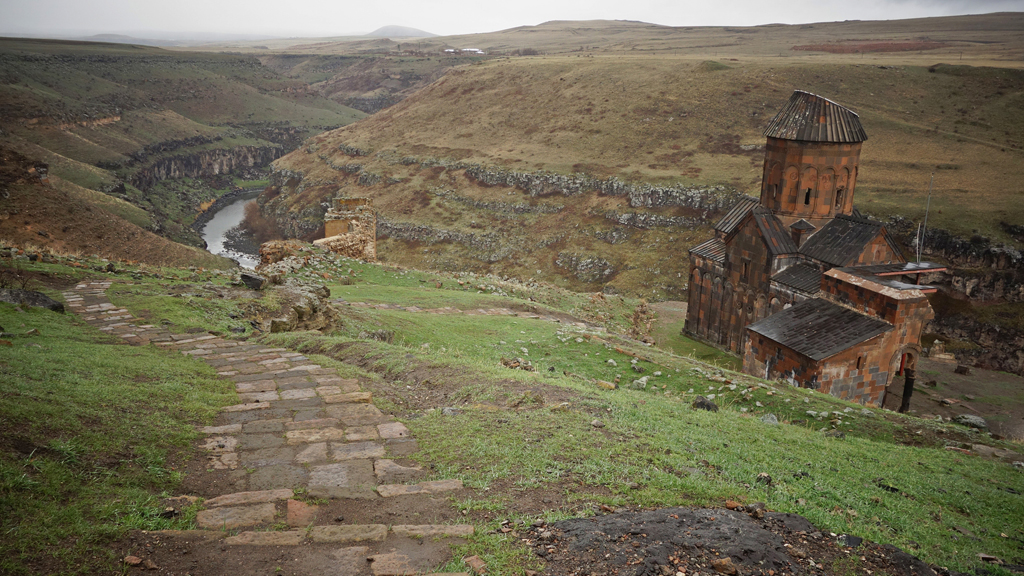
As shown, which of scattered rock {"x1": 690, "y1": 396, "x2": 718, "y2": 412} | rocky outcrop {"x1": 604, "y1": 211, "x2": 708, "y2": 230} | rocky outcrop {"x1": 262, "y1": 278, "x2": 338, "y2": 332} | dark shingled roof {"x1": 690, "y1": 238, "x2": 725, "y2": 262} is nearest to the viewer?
scattered rock {"x1": 690, "y1": 396, "x2": 718, "y2": 412}

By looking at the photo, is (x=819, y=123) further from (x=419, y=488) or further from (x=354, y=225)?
(x=419, y=488)

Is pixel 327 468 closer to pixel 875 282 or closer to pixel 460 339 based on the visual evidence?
pixel 460 339

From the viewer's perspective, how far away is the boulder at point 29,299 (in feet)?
35.8

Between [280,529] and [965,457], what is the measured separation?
11275mm

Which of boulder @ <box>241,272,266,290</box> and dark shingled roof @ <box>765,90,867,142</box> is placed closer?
boulder @ <box>241,272,266,290</box>

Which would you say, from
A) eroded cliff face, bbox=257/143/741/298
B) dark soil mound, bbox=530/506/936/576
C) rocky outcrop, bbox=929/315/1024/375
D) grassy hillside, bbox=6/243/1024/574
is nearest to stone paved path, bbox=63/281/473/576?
grassy hillside, bbox=6/243/1024/574

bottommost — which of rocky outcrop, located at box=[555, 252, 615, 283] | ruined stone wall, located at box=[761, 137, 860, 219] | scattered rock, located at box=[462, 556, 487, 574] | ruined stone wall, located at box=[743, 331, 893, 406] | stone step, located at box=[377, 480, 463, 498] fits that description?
rocky outcrop, located at box=[555, 252, 615, 283]

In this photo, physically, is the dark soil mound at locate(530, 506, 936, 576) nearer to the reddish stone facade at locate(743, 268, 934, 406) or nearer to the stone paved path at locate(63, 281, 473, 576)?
the stone paved path at locate(63, 281, 473, 576)

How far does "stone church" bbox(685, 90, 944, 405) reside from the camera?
58.5ft

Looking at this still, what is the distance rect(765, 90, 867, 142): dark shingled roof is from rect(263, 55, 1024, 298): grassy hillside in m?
19.6

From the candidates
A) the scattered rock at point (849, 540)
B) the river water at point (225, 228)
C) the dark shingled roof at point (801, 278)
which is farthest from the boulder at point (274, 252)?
the river water at point (225, 228)

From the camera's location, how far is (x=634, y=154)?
2283 inches

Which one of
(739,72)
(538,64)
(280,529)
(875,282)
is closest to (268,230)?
(538,64)

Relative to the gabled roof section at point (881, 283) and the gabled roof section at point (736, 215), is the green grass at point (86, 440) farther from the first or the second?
the gabled roof section at point (736, 215)
